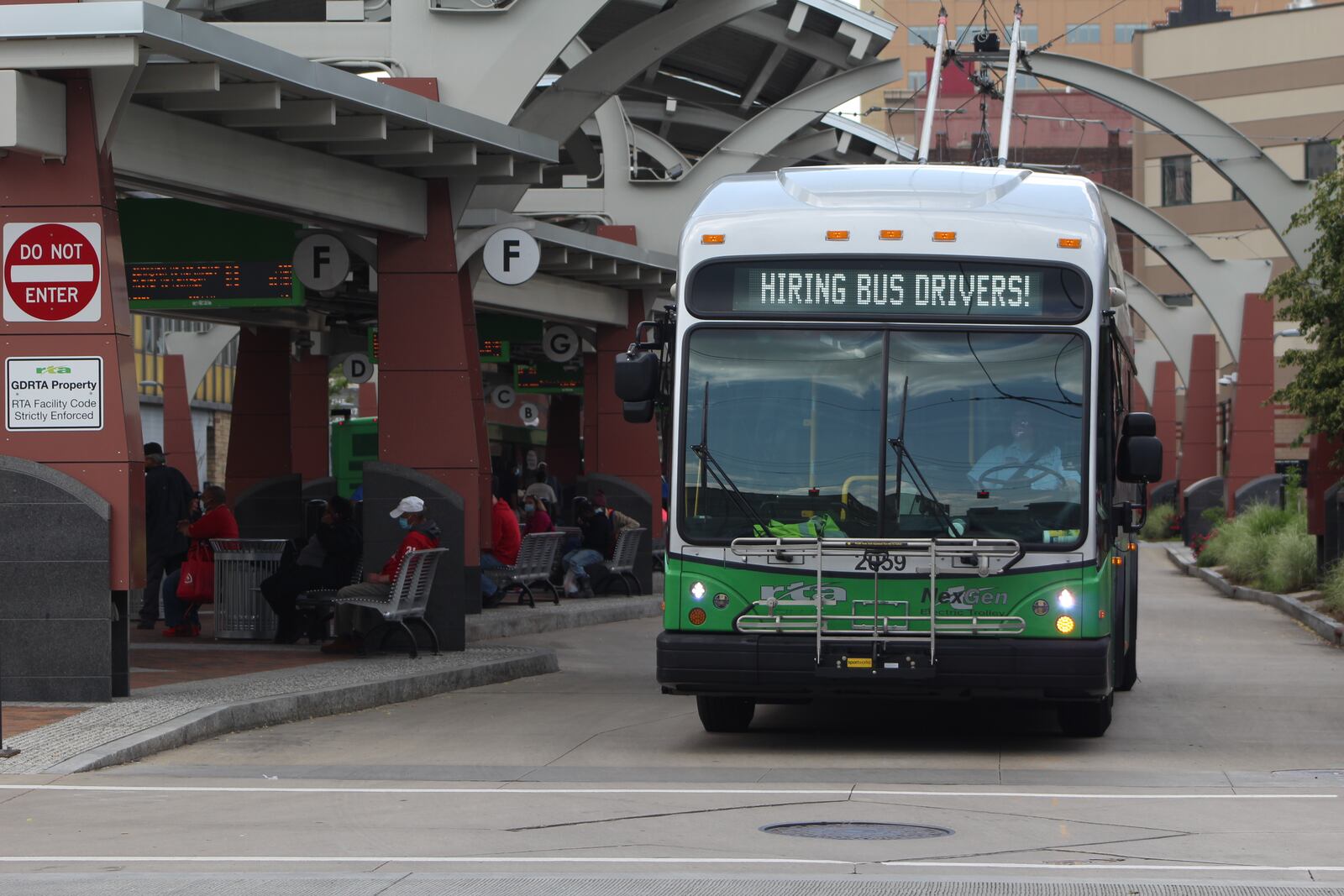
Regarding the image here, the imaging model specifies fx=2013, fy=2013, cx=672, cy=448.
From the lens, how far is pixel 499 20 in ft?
63.6

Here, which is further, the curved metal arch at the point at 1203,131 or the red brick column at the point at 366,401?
the red brick column at the point at 366,401

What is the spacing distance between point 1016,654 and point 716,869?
4.10 meters

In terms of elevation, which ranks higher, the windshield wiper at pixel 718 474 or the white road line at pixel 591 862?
the windshield wiper at pixel 718 474

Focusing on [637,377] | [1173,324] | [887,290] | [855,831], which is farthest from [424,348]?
[1173,324]

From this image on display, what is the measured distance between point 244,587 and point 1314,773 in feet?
35.2

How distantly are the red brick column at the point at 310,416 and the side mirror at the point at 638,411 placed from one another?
23.1 metres

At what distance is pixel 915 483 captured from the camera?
39.7 feet

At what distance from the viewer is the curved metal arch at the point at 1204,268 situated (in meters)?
44.0

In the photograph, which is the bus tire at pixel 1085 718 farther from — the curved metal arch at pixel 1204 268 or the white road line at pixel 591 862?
Result: the curved metal arch at pixel 1204 268

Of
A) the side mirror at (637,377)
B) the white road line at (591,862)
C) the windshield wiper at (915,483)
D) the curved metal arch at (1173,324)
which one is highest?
the curved metal arch at (1173,324)

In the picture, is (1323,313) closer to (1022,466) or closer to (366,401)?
(1022,466)

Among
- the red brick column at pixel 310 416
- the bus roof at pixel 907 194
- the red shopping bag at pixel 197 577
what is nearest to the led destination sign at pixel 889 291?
the bus roof at pixel 907 194

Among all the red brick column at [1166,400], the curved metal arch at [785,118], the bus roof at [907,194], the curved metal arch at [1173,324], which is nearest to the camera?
the bus roof at [907,194]

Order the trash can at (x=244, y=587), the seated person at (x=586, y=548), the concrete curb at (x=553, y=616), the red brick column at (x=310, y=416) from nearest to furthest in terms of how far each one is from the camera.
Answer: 1. the trash can at (x=244, y=587)
2. the concrete curb at (x=553, y=616)
3. the seated person at (x=586, y=548)
4. the red brick column at (x=310, y=416)
